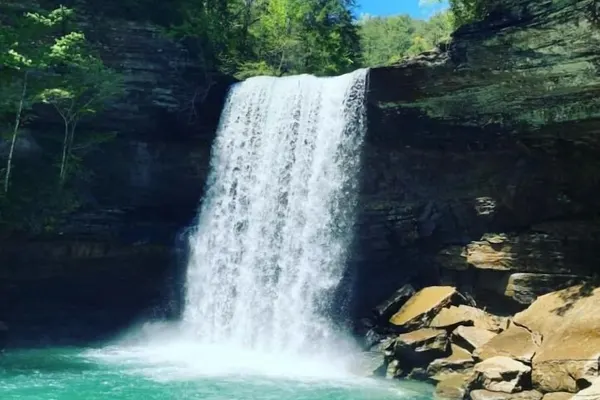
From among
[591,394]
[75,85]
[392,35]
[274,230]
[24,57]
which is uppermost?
[392,35]

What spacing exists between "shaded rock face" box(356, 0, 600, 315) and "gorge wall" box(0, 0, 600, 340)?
0.04 metres

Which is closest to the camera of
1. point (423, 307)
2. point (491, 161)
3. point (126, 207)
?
point (423, 307)

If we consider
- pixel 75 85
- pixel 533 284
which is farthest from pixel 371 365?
pixel 75 85

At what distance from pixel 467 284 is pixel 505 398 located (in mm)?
7563

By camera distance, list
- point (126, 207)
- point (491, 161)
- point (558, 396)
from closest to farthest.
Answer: point (558, 396), point (491, 161), point (126, 207)

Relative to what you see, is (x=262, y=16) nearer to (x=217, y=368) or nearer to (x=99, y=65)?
(x=99, y=65)

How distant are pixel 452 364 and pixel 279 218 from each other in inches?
307

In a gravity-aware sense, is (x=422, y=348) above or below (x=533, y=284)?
below

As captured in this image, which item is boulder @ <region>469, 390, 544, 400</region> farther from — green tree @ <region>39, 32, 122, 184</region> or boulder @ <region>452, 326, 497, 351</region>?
green tree @ <region>39, 32, 122, 184</region>

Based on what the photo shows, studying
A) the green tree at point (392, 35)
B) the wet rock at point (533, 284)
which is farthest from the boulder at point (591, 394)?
the green tree at point (392, 35)

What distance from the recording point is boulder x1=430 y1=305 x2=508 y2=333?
1580 cm

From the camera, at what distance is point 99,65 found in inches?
762

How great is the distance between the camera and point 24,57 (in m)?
17.6

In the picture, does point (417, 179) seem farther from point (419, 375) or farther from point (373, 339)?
point (419, 375)
